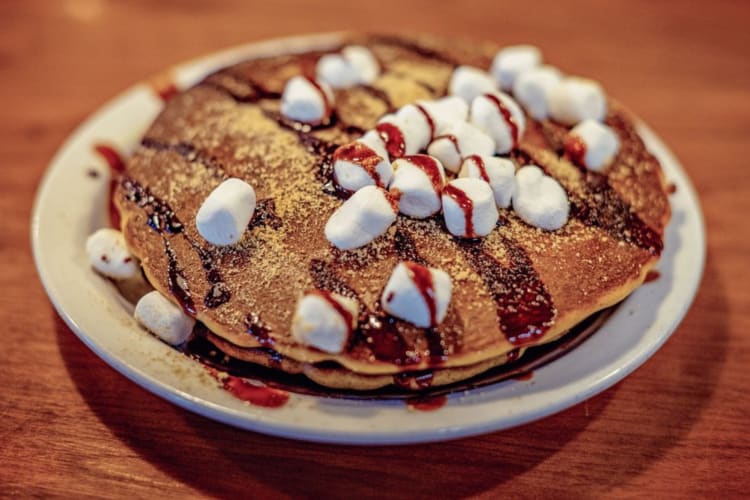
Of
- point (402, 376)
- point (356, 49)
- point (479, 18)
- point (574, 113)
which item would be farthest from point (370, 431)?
point (479, 18)

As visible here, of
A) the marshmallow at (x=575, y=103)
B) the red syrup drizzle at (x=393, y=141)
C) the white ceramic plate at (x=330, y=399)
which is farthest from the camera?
the marshmallow at (x=575, y=103)

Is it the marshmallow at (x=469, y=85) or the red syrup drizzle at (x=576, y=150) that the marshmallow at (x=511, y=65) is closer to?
the marshmallow at (x=469, y=85)

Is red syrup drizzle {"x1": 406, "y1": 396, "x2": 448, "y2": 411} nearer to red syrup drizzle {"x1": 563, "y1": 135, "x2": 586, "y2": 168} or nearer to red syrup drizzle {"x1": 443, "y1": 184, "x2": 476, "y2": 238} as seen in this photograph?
red syrup drizzle {"x1": 443, "y1": 184, "x2": 476, "y2": 238}

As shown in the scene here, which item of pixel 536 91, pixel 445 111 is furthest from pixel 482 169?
pixel 536 91

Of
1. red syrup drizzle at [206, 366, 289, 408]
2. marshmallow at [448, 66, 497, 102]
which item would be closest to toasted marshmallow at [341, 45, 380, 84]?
marshmallow at [448, 66, 497, 102]

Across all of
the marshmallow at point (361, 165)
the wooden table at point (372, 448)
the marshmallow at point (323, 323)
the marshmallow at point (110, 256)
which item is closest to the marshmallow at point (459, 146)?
the marshmallow at point (361, 165)
